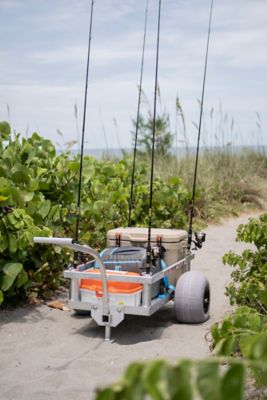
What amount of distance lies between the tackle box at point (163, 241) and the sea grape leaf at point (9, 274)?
0.79m

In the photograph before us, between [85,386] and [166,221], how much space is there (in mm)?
4616

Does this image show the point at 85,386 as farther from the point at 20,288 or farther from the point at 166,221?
the point at 166,221

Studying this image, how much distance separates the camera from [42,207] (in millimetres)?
4789

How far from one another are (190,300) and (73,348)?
0.90 m

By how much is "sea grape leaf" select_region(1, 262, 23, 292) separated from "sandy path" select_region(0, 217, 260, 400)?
293 mm

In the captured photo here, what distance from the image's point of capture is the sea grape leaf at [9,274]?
420 cm

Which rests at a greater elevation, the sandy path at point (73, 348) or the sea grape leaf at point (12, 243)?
the sea grape leaf at point (12, 243)

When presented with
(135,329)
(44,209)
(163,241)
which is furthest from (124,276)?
(44,209)

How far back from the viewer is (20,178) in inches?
179

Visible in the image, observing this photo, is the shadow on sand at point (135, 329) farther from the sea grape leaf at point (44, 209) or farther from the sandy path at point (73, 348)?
the sea grape leaf at point (44, 209)

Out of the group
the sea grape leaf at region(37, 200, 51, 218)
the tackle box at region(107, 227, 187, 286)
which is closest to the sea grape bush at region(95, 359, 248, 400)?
the tackle box at region(107, 227, 187, 286)

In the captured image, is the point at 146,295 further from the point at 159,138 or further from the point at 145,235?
the point at 159,138

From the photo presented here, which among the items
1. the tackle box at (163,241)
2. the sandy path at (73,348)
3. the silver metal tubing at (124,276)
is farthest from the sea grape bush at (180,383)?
the tackle box at (163,241)

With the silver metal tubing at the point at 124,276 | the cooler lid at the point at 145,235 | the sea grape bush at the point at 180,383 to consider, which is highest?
the sea grape bush at the point at 180,383
